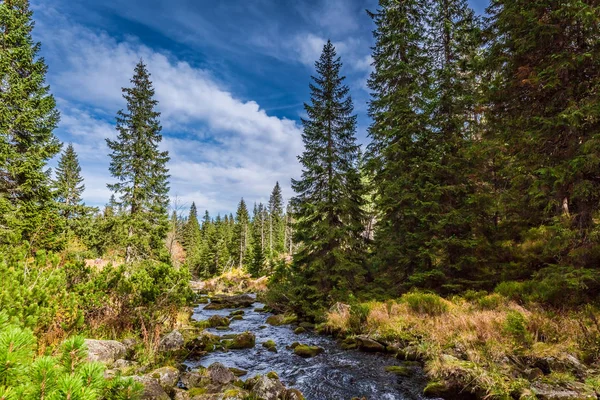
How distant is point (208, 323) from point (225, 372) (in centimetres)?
920

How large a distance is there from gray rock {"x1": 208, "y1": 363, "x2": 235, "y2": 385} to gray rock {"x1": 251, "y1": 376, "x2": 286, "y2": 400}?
1.39m

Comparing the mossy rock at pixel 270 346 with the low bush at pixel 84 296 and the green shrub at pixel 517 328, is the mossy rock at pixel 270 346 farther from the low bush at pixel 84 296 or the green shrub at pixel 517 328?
the green shrub at pixel 517 328

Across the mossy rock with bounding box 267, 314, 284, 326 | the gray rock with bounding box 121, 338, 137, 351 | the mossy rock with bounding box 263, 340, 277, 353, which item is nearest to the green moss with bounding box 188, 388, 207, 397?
the gray rock with bounding box 121, 338, 137, 351

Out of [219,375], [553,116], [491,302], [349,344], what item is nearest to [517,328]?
[491,302]

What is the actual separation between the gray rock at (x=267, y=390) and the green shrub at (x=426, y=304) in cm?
709

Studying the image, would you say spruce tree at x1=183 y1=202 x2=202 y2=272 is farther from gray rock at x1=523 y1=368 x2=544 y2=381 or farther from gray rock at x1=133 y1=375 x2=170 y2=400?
gray rock at x1=523 y1=368 x2=544 y2=381

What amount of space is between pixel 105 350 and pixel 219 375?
295 cm

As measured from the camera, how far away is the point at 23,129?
15.3 meters

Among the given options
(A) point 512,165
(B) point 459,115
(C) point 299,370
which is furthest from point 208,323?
(B) point 459,115

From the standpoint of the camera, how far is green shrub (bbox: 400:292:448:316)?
1112cm

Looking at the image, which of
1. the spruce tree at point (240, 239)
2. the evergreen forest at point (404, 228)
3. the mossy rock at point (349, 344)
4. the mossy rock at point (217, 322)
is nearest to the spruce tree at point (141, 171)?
the evergreen forest at point (404, 228)

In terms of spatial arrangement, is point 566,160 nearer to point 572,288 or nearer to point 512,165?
point 512,165

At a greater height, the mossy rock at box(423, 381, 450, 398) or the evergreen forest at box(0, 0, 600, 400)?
the evergreen forest at box(0, 0, 600, 400)

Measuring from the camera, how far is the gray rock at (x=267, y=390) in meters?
6.51
